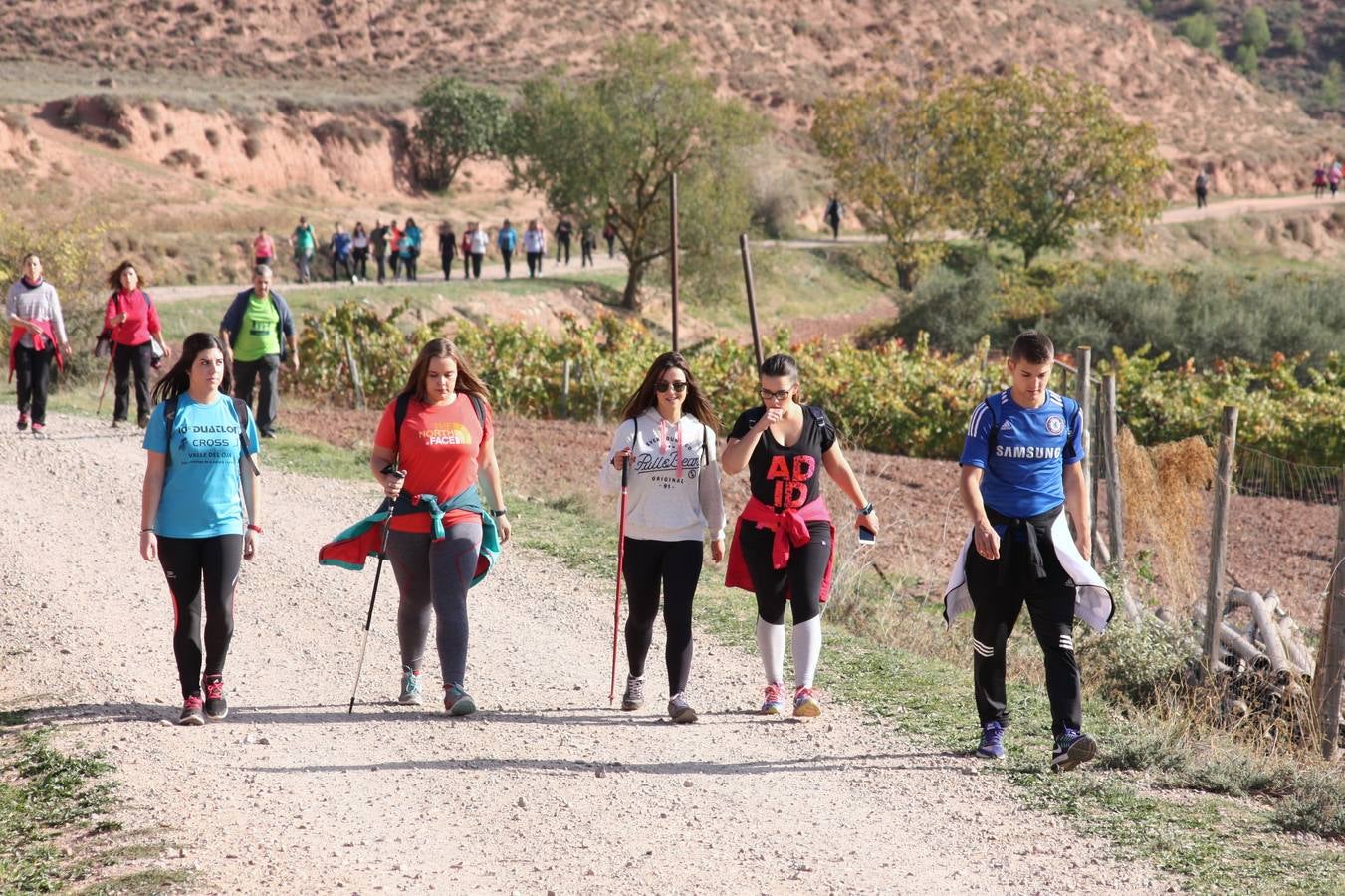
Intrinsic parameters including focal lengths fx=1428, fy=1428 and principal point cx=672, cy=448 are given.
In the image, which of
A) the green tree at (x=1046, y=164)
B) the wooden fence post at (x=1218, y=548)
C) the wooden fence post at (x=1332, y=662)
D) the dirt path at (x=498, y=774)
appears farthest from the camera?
the green tree at (x=1046, y=164)

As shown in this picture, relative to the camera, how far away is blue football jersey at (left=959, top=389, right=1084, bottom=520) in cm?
598

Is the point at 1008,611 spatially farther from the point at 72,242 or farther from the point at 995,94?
the point at 995,94

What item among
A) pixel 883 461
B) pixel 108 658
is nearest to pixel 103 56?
pixel 883 461

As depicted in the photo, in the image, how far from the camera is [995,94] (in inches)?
1747

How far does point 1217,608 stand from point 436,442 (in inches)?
179

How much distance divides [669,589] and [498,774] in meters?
1.17

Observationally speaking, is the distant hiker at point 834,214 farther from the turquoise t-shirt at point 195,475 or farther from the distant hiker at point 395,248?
the turquoise t-shirt at point 195,475

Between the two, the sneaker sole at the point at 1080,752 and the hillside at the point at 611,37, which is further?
the hillside at the point at 611,37

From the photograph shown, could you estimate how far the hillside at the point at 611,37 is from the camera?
5512cm

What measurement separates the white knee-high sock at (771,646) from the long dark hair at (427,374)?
1.68 meters

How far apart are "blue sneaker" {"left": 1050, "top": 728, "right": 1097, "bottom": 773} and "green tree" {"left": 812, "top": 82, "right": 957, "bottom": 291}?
123 ft

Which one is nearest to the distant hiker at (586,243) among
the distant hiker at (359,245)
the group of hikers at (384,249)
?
the group of hikers at (384,249)

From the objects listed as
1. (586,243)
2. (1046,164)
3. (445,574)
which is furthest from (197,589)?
(1046,164)

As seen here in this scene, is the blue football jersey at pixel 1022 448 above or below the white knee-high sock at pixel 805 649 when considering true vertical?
above
